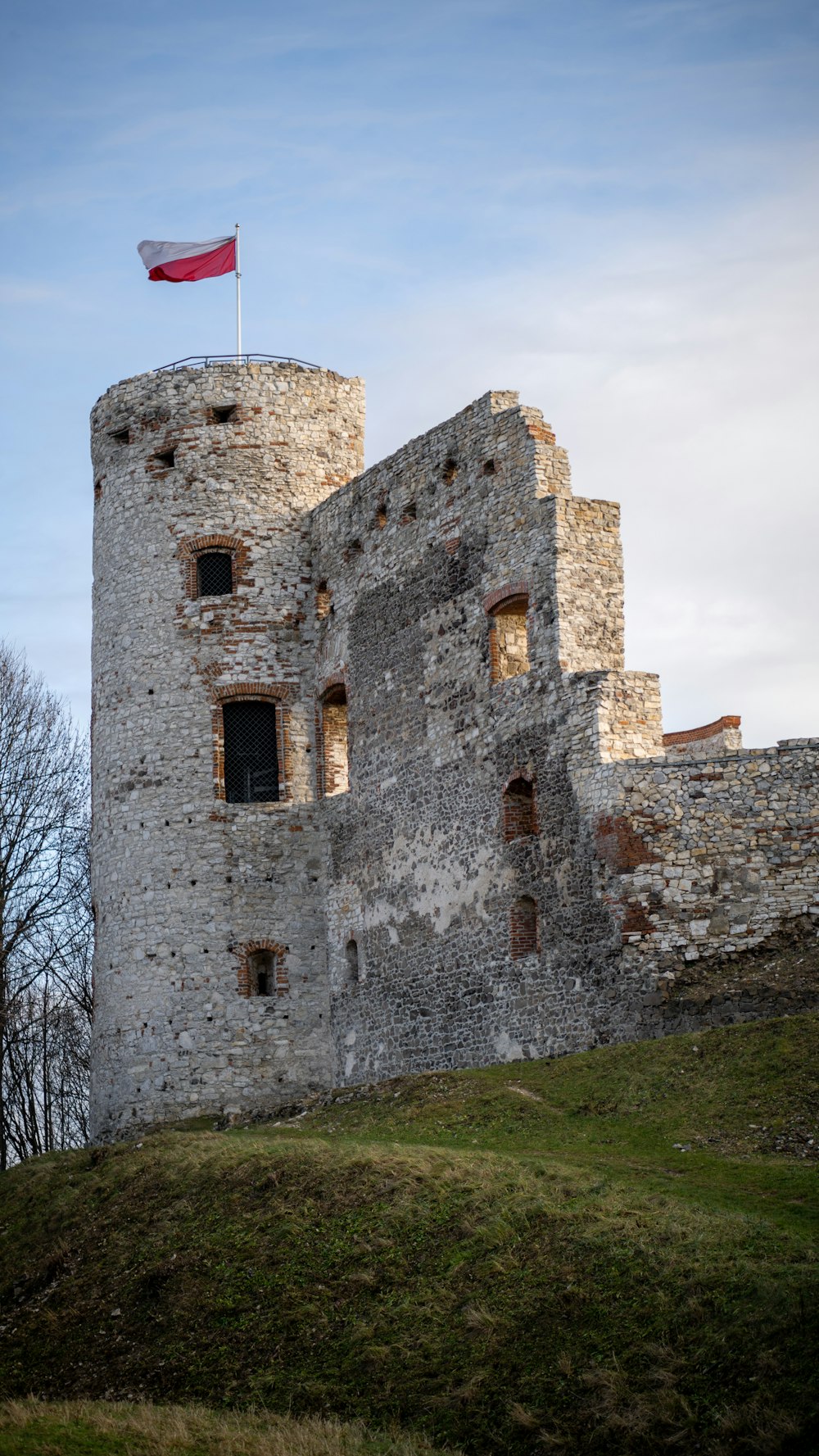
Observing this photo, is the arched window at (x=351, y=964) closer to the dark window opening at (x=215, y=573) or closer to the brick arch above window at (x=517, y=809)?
the brick arch above window at (x=517, y=809)

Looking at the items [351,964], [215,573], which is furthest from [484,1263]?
[215,573]

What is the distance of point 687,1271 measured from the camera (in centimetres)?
1253

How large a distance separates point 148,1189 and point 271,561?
39.0ft

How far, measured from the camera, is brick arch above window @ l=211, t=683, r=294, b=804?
2703 cm

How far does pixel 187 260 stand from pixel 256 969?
1166 centimetres

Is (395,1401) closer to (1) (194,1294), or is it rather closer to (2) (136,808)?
(1) (194,1294)

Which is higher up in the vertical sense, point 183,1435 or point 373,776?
point 373,776

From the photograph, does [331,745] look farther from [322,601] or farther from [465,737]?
[465,737]

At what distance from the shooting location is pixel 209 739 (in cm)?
2697

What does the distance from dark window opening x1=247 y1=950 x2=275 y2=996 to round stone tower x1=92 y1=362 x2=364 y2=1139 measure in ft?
0.09

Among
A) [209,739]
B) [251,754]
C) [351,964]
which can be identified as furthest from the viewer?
[251,754]

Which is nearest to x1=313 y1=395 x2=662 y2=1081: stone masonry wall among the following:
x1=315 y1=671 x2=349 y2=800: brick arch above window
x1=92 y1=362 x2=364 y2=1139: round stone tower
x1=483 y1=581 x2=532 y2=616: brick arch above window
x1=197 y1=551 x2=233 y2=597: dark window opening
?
x1=483 y1=581 x2=532 y2=616: brick arch above window

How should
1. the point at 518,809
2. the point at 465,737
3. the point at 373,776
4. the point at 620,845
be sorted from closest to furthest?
the point at 620,845, the point at 518,809, the point at 465,737, the point at 373,776

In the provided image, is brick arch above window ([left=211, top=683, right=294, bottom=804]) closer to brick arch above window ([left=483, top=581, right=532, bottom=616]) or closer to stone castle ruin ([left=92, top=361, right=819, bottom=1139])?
stone castle ruin ([left=92, top=361, right=819, bottom=1139])
